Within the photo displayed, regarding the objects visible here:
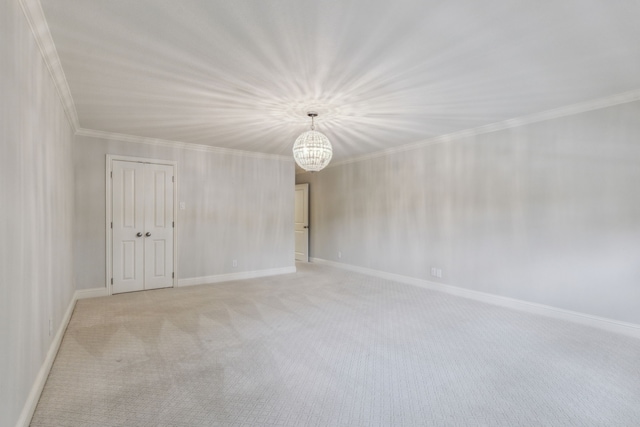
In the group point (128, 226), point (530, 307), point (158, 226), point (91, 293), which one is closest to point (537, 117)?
point (530, 307)

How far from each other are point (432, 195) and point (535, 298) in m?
2.03

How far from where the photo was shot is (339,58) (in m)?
2.44

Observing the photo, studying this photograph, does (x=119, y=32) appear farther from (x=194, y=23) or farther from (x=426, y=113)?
(x=426, y=113)

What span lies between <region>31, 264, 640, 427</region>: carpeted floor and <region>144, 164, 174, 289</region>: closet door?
0.90 metres

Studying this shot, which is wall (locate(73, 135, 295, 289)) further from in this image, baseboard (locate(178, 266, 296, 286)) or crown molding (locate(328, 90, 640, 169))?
crown molding (locate(328, 90, 640, 169))

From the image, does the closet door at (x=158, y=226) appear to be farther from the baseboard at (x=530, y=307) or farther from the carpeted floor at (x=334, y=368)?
the baseboard at (x=530, y=307)

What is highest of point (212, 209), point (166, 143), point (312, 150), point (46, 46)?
point (46, 46)

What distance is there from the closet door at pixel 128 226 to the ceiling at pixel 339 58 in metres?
1.05

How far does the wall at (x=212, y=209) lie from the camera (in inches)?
179

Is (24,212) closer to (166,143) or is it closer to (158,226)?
(158,226)

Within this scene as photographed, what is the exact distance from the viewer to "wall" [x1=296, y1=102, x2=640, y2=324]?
10.9ft

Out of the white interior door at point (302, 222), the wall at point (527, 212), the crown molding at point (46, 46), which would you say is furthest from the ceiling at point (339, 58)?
the white interior door at point (302, 222)

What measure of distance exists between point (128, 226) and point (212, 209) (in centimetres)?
132

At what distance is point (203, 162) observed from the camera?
5527 mm
